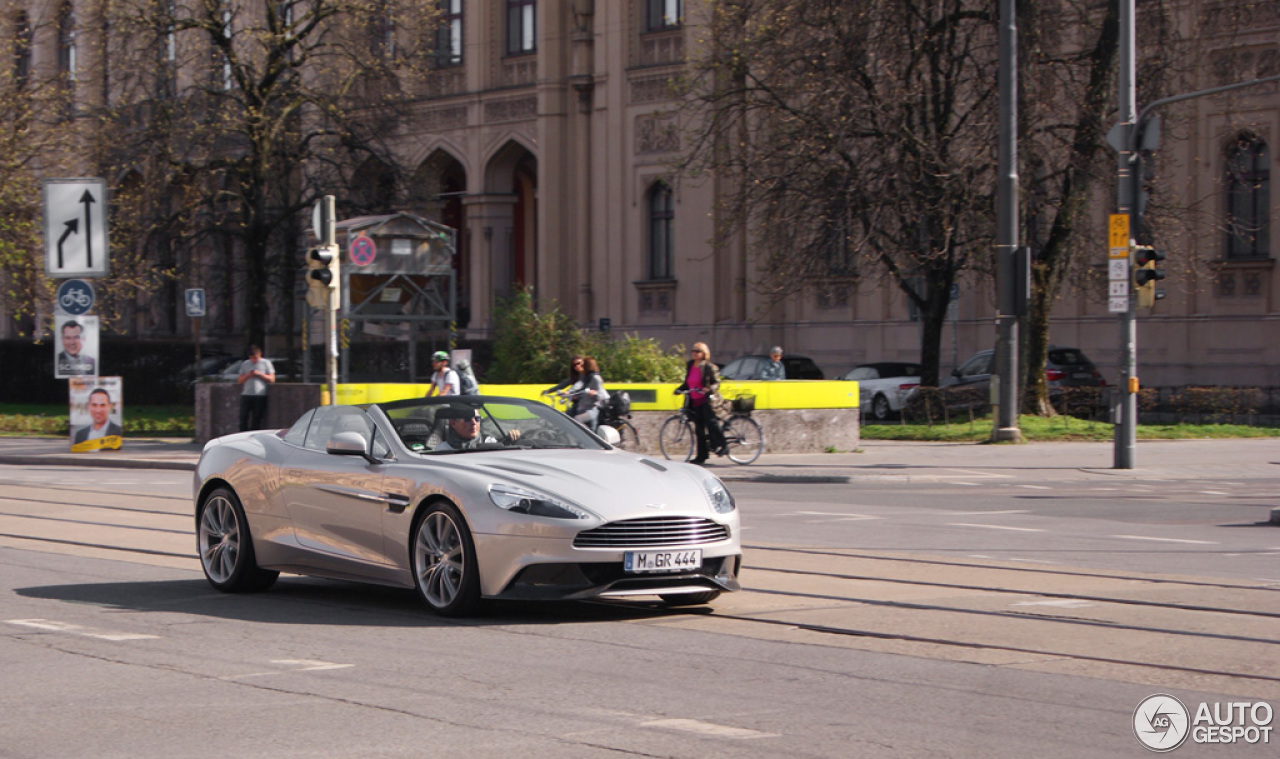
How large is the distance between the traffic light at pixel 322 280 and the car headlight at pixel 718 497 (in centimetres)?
1236

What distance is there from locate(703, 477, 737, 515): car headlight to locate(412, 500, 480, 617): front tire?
1.43 m

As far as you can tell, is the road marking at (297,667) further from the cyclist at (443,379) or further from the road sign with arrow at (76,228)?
the road sign with arrow at (76,228)

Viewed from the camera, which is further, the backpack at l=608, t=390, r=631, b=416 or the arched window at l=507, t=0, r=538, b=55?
the arched window at l=507, t=0, r=538, b=55

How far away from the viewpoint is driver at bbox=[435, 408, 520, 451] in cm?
945

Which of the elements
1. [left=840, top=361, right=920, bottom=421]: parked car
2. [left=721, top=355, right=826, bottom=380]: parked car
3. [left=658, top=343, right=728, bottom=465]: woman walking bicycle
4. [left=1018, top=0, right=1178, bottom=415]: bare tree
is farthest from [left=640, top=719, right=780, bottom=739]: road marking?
[left=721, top=355, right=826, bottom=380]: parked car

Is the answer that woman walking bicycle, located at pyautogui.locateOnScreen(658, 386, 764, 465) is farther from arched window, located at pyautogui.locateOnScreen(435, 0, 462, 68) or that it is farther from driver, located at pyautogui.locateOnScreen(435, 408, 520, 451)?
arched window, located at pyautogui.locateOnScreen(435, 0, 462, 68)

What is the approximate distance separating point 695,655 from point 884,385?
103ft

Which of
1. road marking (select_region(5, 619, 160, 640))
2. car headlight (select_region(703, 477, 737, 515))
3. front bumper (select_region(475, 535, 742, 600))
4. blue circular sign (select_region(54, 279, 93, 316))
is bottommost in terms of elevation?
road marking (select_region(5, 619, 160, 640))

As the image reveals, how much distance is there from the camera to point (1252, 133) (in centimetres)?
3600

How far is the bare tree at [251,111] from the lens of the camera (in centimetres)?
3541

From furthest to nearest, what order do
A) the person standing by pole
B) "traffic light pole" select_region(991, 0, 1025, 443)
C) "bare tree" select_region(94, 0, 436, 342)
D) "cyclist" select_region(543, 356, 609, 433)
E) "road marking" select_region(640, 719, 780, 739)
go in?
1. "bare tree" select_region(94, 0, 436, 342)
2. the person standing by pole
3. "traffic light pole" select_region(991, 0, 1025, 443)
4. "cyclist" select_region(543, 356, 609, 433)
5. "road marking" select_region(640, 719, 780, 739)

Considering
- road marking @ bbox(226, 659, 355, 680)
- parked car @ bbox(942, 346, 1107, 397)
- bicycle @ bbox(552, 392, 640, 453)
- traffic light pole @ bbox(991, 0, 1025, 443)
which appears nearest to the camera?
road marking @ bbox(226, 659, 355, 680)

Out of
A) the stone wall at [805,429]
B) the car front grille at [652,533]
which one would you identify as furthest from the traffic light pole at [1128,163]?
the car front grille at [652,533]

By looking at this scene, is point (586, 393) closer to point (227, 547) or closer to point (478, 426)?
point (227, 547)
